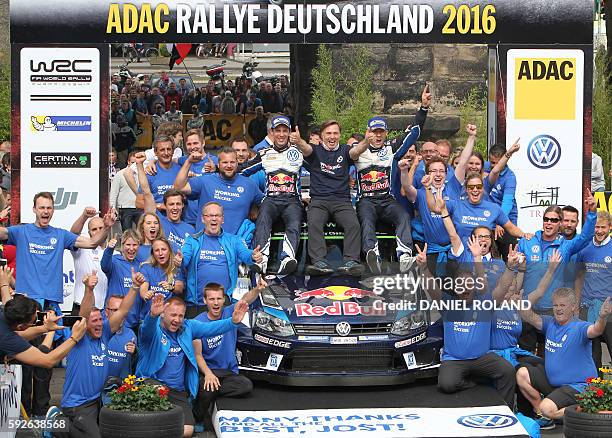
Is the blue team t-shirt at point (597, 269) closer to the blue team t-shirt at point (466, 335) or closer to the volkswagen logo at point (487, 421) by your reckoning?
the blue team t-shirt at point (466, 335)

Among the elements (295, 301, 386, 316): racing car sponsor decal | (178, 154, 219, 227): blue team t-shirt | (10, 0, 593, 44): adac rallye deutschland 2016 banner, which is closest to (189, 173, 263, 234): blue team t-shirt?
(178, 154, 219, 227): blue team t-shirt

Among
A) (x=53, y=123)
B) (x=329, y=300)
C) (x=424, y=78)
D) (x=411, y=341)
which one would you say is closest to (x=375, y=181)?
(x=329, y=300)

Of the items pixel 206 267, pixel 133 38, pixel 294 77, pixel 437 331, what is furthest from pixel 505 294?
pixel 294 77

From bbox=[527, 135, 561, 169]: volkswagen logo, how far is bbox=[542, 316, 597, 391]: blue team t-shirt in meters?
3.64

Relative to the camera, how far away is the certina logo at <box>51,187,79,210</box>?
14922 mm

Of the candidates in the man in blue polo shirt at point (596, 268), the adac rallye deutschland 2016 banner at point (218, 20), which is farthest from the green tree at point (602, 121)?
the man in blue polo shirt at point (596, 268)

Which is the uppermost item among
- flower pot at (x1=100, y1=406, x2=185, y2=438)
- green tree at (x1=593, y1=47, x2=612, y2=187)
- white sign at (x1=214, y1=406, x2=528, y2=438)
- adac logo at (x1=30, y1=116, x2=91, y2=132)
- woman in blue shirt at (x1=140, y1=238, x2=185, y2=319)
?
green tree at (x1=593, y1=47, x2=612, y2=187)

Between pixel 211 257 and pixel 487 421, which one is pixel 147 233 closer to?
pixel 211 257

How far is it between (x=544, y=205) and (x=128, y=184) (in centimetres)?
479

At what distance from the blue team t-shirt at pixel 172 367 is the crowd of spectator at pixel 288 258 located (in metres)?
0.02

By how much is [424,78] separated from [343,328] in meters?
15.7

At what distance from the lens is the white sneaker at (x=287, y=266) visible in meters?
13.0

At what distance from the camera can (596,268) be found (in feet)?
44.0

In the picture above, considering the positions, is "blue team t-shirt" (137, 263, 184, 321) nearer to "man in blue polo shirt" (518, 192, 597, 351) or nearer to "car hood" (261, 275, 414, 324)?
"car hood" (261, 275, 414, 324)
